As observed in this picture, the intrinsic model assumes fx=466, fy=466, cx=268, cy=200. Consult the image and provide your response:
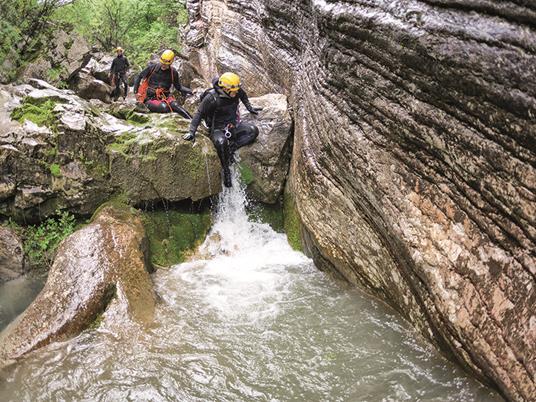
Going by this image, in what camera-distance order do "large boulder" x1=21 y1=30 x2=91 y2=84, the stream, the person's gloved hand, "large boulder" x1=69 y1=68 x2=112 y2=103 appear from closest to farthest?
the stream
the person's gloved hand
"large boulder" x1=21 y1=30 x2=91 y2=84
"large boulder" x1=69 y1=68 x2=112 y2=103

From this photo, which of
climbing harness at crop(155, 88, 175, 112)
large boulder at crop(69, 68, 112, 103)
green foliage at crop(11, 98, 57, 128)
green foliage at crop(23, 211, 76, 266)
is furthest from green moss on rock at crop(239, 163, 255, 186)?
large boulder at crop(69, 68, 112, 103)

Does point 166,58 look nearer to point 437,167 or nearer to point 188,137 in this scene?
point 188,137

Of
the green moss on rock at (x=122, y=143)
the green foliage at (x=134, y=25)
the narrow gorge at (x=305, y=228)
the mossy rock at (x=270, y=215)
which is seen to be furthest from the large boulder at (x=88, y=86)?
the mossy rock at (x=270, y=215)

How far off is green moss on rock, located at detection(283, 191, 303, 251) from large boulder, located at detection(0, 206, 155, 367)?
2.98 m

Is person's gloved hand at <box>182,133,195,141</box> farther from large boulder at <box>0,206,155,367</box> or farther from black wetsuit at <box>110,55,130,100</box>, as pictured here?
black wetsuit at <box>110,55,130,100</box>

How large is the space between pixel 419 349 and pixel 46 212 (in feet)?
22.4

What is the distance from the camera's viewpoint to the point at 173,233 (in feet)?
29.9

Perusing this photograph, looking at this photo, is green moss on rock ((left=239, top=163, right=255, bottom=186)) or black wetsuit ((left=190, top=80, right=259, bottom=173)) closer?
black wetsuit ((left=190, top=80, right=259, bottom=173))

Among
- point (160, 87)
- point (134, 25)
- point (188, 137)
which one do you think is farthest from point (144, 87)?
point (134, 25)

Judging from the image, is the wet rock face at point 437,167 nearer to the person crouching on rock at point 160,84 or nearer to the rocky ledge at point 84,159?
the rocky ledge at point 84,159

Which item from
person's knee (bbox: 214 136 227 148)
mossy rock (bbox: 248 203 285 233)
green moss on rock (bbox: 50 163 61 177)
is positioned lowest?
mossy rock (bbox: 248 203 285 233)

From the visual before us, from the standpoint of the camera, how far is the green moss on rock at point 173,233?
28.9 ft

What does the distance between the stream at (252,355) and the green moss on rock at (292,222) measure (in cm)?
151

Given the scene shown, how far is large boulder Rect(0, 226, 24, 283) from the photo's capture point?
798 cm
